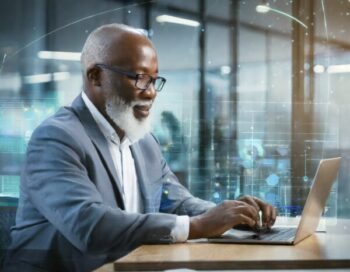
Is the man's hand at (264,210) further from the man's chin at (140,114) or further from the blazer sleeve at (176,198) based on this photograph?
the man's chin at (140,114)

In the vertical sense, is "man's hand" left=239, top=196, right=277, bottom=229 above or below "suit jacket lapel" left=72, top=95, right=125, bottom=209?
below

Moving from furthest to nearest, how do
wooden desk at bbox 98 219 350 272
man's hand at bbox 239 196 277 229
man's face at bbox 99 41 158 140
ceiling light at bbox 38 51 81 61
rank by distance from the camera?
ceiling light at bbox 38 51 81 61
man's face at bbox 99 41 158 140
man's hand at bbox 239 196 277 229
wooden desk at bbox 98 219 350 272

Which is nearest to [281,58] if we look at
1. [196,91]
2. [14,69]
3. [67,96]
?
[196,91]

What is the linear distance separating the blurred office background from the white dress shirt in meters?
0.20

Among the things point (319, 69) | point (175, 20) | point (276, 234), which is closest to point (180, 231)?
point (276, 234)

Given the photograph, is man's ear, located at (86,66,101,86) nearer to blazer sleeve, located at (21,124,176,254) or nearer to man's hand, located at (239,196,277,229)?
blazer sleeve, located at (21,124,176,254)

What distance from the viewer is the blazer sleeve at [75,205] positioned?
141 cm

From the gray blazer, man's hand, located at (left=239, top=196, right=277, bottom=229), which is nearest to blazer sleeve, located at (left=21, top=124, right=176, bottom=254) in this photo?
the gray blazer

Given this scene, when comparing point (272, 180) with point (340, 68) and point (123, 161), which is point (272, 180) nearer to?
point (340, 68)

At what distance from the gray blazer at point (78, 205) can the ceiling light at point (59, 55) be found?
8.7 inches

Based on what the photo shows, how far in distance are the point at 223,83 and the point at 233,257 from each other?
37.0 inches

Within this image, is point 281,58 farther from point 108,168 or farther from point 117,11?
point 108,168

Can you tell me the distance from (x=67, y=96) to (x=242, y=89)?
0.54 metres

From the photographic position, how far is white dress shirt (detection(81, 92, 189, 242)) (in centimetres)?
166
